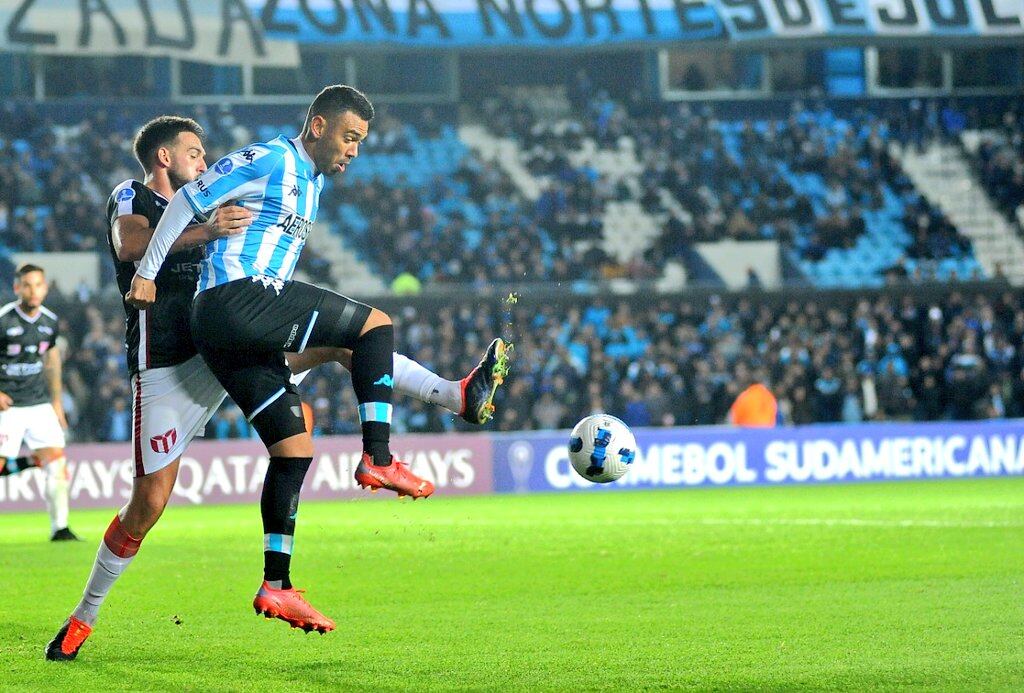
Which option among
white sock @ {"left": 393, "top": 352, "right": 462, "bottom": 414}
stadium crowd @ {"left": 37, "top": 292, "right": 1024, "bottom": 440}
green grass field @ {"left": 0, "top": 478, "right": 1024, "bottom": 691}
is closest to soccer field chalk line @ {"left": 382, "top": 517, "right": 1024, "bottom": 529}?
green grass field @ {"left": 0, "top": 478, "right": 1024, "bottom": 691}

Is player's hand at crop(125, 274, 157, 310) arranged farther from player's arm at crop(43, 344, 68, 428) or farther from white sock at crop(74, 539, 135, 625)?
player's arm at crop(43, 344, 68, 428)

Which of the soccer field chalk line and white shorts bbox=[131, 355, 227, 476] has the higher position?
white shorts bbox=[131, 355, 227, 476]

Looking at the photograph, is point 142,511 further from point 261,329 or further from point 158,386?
point 261,329

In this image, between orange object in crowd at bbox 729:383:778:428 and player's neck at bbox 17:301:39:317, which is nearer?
player's neck at bbox 17:301:39:317

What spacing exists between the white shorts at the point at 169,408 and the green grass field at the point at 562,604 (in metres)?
0.85

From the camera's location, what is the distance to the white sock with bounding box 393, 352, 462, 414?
21.9 ft

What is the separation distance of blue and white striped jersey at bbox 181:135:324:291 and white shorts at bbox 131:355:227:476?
55 centimetres

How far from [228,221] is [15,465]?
744 centimetres

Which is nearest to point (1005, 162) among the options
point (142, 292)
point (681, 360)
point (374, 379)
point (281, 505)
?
point (681, 360)

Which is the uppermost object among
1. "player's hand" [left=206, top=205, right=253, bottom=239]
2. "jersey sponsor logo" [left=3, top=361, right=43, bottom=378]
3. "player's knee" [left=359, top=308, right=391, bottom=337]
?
"player's hand" [left=206, top=205, right=253, bottom=239]

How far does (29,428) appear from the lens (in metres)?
12.7

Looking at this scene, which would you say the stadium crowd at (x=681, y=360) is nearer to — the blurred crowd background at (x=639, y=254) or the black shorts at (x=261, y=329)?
the blurred crowd background at (x=639, y=254)

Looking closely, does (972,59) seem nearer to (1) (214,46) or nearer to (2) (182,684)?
(1) (214,46)

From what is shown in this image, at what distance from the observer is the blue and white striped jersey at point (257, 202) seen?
6.01 meters
